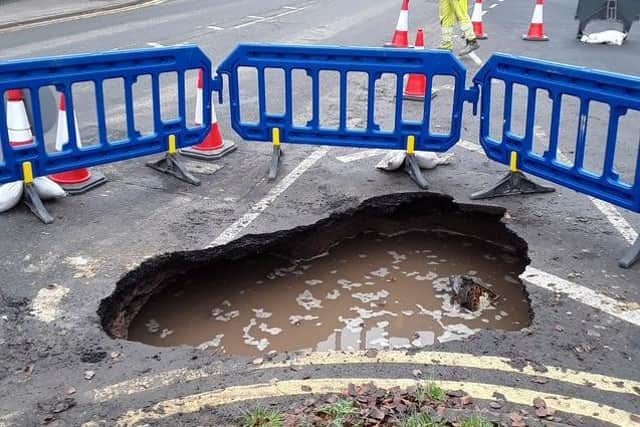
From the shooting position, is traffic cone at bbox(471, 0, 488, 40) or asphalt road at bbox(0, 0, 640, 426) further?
traffic cone at bbox(471, 0, 488, 40)

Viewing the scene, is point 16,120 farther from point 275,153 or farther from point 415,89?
point 415,89

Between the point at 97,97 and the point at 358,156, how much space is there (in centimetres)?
262

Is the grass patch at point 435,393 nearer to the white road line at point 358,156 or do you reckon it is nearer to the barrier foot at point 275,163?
the barrier foot at point 275,163

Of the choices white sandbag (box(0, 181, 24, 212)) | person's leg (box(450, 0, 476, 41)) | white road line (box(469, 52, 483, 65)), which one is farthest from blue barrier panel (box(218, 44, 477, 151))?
white road line (box(469, 52, 483, 65))

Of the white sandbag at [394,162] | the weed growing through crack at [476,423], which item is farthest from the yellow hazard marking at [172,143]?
the weed growing through crack at [476,423]

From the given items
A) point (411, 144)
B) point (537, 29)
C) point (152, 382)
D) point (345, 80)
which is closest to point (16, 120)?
point (345, 80)

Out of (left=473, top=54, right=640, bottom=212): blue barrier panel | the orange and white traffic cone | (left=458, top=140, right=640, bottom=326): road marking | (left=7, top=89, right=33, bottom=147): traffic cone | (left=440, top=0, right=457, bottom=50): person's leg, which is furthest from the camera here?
(left=440, top=0, right=457, bottom=50): person's leg

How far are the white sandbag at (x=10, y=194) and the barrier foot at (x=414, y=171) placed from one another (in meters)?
3.35

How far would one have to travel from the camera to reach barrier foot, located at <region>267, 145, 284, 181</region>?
6.89m

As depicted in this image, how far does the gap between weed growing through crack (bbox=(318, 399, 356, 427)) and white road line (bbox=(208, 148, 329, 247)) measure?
84.4 inches

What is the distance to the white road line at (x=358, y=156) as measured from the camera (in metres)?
7.38

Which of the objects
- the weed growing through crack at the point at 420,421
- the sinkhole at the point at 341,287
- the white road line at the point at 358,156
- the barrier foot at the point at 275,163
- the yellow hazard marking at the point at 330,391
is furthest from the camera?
the white road line at the point at 358,156

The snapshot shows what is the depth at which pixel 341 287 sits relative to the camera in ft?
17.5

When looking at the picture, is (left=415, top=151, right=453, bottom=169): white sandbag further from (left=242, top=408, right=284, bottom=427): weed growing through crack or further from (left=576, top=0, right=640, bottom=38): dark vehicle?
(left=576, top=0, right=640, bottom=38): dark vehicle
